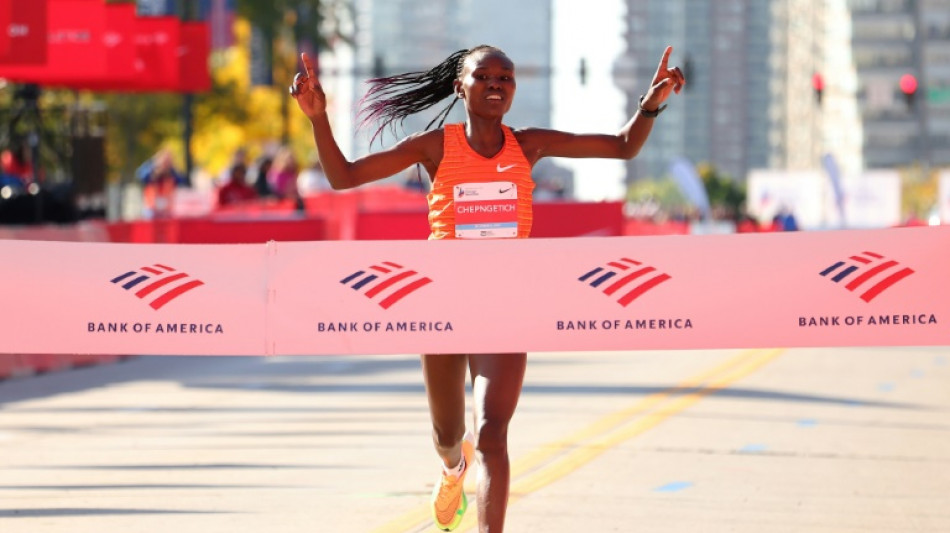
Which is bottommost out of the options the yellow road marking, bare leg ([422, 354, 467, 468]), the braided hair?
the yellow road marking

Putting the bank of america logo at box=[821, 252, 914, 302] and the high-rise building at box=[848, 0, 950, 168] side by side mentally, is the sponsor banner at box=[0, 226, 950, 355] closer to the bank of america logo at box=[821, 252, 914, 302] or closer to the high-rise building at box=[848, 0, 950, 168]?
the bank of america logo at box=[821, 252, 914, 302]

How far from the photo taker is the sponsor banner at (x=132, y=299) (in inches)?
326

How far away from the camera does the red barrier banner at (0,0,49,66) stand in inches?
931

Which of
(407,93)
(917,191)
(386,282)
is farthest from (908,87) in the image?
(917,191)

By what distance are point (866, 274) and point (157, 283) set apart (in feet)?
8.69

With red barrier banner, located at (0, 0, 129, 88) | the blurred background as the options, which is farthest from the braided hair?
red barrier banner, located at (0, 0, 129, 88)

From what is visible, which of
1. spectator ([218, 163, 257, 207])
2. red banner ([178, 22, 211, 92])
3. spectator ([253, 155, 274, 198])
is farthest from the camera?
red banner ([178, 22, 211, 92])

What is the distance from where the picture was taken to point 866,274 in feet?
27.5

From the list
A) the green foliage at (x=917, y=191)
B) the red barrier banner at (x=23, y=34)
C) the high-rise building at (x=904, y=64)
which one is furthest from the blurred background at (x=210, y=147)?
the high-rise building at (x=904, y=64)

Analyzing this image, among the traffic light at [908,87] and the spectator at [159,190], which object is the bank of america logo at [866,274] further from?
the traffic light at [908,87]

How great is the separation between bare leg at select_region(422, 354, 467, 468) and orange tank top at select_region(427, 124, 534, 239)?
48 cm

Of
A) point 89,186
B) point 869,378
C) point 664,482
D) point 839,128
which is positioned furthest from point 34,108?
point 839,128

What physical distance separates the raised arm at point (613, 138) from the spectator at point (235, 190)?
2112 cm

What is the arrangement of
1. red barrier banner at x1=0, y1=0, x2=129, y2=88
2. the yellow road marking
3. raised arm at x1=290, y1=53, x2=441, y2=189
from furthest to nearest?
red barrier banner at x1=0, y1=0, x2=129, y2=88, the yellow road marking, raised arm at x1=290, y1=53, x2=441, y2=189
